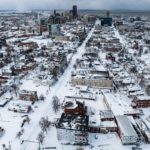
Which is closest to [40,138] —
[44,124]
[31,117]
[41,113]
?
[44,124]

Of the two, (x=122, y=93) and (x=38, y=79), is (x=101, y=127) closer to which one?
(x=122, y=93)

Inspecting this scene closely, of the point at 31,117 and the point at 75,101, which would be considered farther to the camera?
the point at 75,101

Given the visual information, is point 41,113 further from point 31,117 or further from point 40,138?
point 40,138

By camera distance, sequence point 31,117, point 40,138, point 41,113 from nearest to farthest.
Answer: point 40,138 → point 31,117 → point 41,113

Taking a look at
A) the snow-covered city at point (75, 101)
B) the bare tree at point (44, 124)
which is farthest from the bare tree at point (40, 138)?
the bare tree at point (44, 124)

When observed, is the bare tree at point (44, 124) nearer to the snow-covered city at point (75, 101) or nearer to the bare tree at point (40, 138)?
the snow-covered city at point (75, 101)

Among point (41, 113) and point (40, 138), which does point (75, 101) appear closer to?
point (41, 113)

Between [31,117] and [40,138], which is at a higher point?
[40,138]

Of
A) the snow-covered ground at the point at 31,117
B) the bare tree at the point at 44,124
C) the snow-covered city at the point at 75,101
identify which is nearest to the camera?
the snow-covered city at the point at 75,101

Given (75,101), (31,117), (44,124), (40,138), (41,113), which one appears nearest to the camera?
(40,138)

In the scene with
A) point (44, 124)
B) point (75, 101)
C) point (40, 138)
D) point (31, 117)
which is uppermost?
point (75, 101)

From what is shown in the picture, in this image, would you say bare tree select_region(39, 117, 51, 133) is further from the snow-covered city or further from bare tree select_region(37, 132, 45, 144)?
bare tree select_region(37, 132, 45, 144)

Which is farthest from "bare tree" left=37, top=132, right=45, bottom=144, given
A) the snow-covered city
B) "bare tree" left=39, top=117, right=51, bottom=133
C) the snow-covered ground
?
"bare tree" left=39, top=117, right=51, bottom=133
